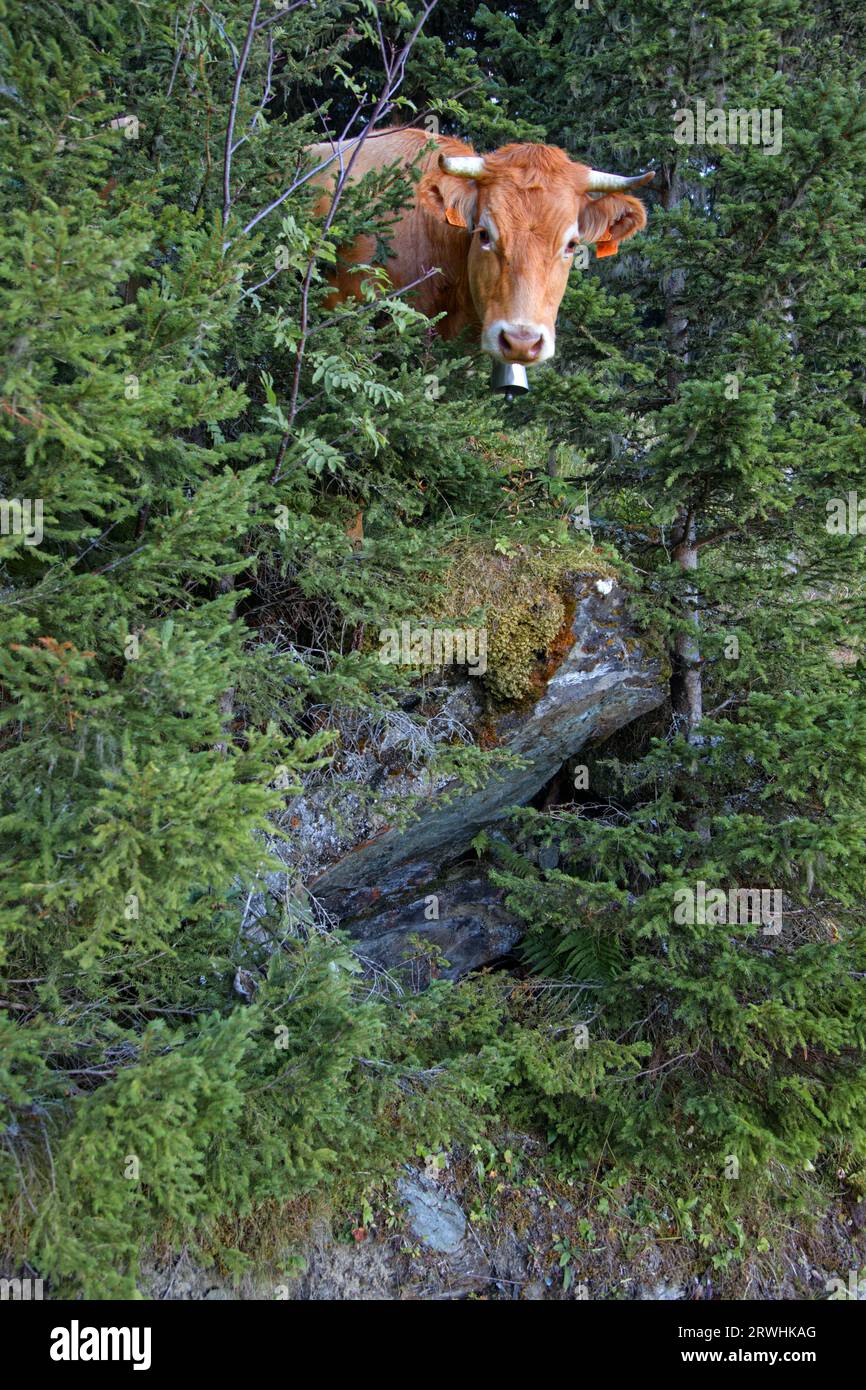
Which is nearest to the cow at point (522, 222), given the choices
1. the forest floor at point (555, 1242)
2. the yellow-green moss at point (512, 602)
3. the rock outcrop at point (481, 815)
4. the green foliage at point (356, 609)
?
the green foliage at point (356, 609)

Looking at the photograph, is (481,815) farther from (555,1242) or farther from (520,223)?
(520,223)

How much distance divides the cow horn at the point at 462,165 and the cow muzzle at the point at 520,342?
0.98 metres

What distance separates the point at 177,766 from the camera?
3143 mm

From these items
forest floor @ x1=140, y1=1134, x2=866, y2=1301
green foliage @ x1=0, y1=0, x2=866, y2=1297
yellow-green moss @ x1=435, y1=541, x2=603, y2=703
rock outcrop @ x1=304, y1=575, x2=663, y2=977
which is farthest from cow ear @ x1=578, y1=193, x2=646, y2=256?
forest floor @ x1=140, y1=1134, x2=866, y2=1301

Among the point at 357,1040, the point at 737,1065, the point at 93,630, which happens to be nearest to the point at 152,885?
the point at 93,630

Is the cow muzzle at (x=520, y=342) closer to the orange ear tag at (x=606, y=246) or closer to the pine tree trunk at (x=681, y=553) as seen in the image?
the orange ear tag at (x=606, y=246)

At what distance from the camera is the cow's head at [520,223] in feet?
16.2

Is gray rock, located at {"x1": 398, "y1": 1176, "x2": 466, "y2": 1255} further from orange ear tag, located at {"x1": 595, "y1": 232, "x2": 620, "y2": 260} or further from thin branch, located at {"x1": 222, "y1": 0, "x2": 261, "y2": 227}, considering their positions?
orange ear tag, located at {"x1": 595, "y1": 232, "x2": 620, "y2": 260}

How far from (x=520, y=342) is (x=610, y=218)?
134cm

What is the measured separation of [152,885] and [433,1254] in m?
3.78

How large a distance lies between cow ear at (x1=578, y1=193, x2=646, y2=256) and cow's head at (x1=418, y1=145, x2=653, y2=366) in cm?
1

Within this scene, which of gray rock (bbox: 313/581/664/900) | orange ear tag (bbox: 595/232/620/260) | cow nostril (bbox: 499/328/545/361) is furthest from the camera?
gray rock (bbox: 313/581/664/900)

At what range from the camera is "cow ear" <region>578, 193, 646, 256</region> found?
5.32m

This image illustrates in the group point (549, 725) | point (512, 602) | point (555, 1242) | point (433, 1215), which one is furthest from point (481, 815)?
point (555, 1242)
